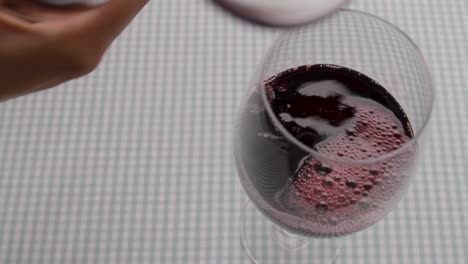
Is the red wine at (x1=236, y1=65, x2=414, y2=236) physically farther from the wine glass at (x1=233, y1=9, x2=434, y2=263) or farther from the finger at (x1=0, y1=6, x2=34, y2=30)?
the finger at (x1=0, y1=6, x2=34, y2=30)

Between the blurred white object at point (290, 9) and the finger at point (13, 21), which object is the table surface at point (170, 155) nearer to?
the blurred white object at point (290, 9)

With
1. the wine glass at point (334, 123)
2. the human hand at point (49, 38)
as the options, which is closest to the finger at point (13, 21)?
the human hand at point (49, 38)

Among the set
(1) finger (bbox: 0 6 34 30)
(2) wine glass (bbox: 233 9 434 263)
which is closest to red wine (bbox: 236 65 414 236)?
(2) wine glass (bbox: 233 9 434 263)

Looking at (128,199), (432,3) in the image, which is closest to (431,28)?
(432,3)

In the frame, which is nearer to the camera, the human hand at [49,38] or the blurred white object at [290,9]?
the human hand at [49,38]

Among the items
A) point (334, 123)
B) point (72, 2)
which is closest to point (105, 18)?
point (72, 2)

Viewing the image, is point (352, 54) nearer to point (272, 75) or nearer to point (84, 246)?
point (272, 75)

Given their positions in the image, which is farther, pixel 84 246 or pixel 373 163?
pixel 84 246

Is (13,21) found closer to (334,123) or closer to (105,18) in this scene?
(105,18)
